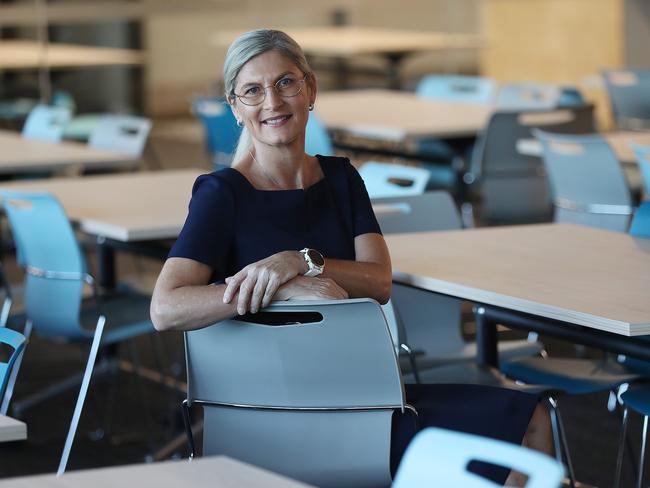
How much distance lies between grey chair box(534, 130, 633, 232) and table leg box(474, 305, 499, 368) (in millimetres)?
1472

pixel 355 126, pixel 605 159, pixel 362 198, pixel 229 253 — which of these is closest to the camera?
pixel 229 253

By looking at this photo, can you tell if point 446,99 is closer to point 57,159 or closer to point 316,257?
point 57,159

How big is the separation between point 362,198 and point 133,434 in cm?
190

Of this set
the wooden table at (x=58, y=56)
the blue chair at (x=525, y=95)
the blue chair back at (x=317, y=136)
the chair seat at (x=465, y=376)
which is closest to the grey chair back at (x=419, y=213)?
the chair seat at (x=465, y=376)

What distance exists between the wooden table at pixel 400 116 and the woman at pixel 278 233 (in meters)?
3.47

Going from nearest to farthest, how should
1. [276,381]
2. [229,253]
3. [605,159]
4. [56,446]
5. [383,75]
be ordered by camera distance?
1. [276,381]
2. [229,253]
3. [56,446]
4. [605,159]
5. [383,75]

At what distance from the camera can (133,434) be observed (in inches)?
181

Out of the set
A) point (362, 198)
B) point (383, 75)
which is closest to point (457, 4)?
point (383, 75)

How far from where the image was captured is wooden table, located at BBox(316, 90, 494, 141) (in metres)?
6.53

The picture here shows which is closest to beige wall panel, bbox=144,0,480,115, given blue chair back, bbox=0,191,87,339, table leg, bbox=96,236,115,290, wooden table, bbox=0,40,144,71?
wooden table, bbox=0,40,144,71

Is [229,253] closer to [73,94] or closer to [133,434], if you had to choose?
[133,434]

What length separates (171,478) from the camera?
179cm

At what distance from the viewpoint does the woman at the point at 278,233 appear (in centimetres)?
266

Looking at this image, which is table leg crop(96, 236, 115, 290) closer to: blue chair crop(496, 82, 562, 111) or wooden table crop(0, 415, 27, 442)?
wooden table crop(0, 415, 27, 442)
